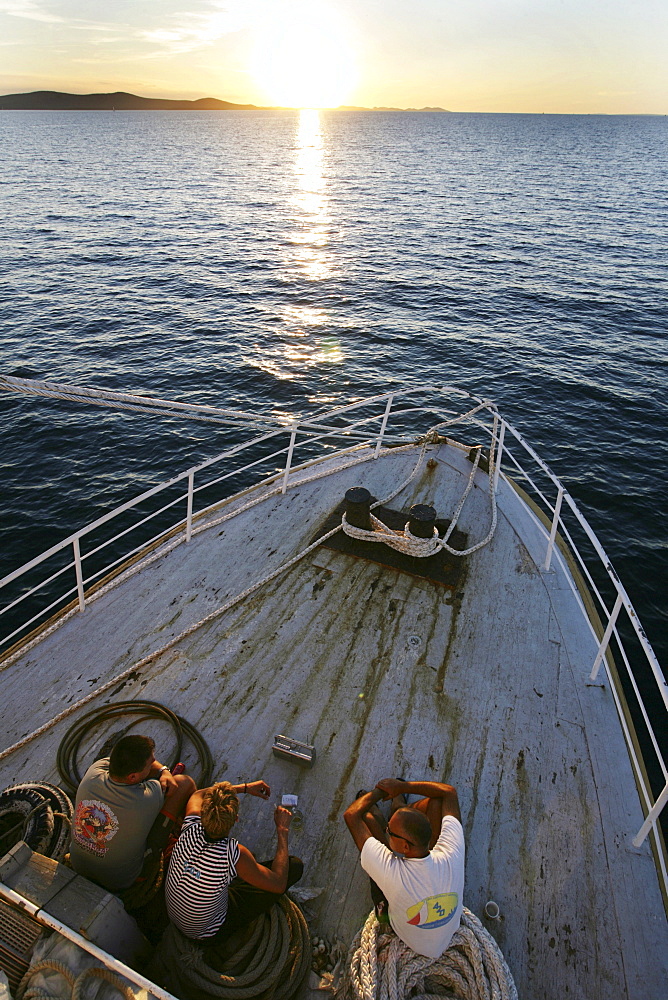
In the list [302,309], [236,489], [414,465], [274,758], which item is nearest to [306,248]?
[302,309]

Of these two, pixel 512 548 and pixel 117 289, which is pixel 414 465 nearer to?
pixel 512 548

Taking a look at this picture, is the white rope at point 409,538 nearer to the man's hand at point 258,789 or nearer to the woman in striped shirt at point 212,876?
the man's hand at point 258,789

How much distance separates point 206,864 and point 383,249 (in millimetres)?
43353

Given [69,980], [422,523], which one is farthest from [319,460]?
[69,980]

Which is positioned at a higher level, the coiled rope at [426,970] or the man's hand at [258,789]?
the man's hand at [258,789]

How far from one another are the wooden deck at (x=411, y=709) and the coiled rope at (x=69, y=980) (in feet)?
5.73

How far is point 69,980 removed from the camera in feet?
9.12

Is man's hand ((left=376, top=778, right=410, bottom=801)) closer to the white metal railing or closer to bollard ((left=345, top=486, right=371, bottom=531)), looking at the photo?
the white metal railing

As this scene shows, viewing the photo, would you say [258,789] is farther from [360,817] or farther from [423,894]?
[423,894]

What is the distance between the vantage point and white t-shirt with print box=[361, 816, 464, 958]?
3457 millimetres

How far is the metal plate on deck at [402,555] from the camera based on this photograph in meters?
7.34

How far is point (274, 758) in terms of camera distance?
5164mm

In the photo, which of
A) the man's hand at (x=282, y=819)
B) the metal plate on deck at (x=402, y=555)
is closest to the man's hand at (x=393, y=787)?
the man's hand at (x=282, y=819)

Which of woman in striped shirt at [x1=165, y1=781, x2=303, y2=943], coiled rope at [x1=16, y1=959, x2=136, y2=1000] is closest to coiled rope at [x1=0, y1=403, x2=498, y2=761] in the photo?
woman in striped shirt at [x1=165, y1=781, x2=303, y2=943]
